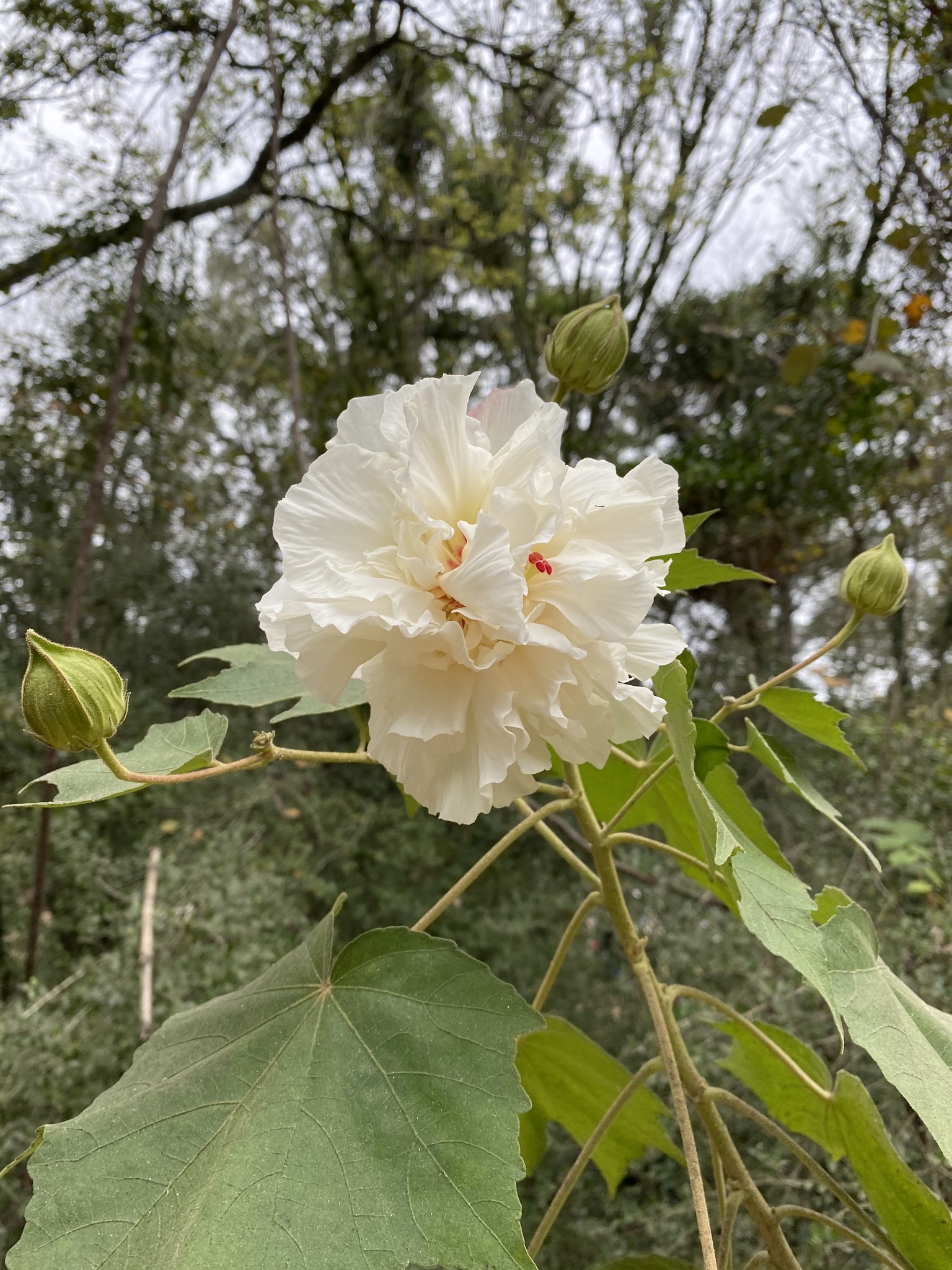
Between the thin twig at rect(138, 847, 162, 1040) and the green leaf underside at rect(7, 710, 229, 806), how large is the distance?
0.94 feet

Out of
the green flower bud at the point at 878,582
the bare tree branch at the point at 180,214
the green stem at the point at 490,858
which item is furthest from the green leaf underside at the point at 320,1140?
the bare tree branch at the point at 180,214

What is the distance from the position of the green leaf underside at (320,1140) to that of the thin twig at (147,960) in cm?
27

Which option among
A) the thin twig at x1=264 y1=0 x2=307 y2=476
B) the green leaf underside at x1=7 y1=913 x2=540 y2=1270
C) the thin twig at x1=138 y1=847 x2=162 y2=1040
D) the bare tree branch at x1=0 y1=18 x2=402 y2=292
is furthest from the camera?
the bare tree branch at x1=0 y1=18 x2=402 y2=292

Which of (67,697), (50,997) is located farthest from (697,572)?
(50,997)

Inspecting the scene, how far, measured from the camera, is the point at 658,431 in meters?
1.72

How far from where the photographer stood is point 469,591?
245 mm

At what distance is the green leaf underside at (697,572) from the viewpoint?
341mm

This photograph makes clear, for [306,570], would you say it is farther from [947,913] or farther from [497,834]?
[497,834]

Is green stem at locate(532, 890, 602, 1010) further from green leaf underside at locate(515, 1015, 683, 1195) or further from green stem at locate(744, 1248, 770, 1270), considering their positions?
green stem at locate(744, 1248, 770, 1270)

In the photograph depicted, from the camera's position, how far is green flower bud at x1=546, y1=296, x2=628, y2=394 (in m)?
0.37

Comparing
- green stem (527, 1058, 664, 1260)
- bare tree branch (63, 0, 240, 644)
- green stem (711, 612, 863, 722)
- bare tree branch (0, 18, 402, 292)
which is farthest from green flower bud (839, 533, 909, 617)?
bare tree branch (0, 18, 402, 292)

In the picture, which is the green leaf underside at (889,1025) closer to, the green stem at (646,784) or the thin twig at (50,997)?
the green stem at (646,784)

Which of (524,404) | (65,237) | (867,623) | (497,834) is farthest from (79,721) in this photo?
(867,623)

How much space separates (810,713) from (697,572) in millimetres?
88
